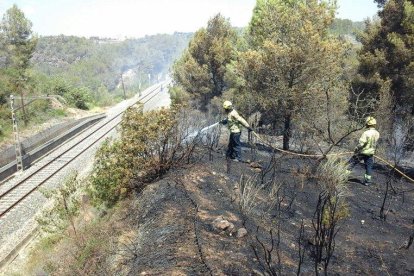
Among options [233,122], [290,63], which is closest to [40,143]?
[290,63]

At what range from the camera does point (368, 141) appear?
1066cm

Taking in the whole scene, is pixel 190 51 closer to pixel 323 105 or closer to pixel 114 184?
pixel 323 105

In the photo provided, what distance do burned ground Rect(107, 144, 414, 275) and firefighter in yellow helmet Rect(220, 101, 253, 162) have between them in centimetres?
57

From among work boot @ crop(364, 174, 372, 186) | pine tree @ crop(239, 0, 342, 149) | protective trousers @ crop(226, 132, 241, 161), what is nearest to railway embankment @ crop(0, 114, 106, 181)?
protective trousers @ crop(226, 132, 241, 161)

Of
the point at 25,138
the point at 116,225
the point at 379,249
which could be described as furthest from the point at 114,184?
the point at 25,138

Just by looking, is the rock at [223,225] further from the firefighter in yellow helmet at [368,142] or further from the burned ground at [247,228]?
the firefighter in yellow helmet at [368,142]

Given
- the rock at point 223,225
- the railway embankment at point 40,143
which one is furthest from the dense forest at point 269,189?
the railway embankment at point 40,143

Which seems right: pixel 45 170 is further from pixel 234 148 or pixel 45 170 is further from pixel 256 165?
pixel 256 165

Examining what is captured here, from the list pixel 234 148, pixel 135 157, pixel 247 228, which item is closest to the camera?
pixel 247 228

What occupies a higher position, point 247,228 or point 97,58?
point 247,228

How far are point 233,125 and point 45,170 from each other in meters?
14.1

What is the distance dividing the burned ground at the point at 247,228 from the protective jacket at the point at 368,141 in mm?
1136

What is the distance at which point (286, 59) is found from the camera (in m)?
14.5

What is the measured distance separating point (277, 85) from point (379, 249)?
8884mm
